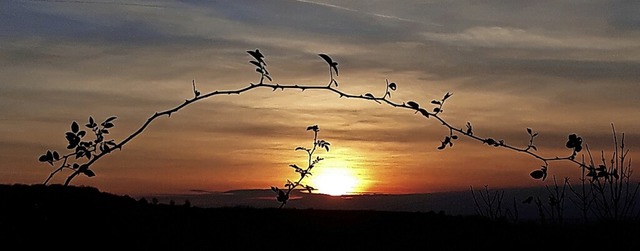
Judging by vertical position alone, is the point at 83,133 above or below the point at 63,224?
above

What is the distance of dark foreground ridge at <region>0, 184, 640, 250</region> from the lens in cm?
605

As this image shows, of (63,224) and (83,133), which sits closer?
(83,133)

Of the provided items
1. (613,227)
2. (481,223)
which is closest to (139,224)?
(481,223)

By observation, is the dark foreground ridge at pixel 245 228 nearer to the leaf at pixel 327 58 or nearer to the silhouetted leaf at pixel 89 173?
the silhouetted leaf at pixel 89 173

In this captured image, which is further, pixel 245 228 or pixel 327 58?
pixel 245 228

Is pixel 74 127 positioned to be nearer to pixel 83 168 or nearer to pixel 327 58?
pixel 83 168

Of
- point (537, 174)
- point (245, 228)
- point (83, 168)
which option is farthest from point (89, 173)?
point (537, 174)

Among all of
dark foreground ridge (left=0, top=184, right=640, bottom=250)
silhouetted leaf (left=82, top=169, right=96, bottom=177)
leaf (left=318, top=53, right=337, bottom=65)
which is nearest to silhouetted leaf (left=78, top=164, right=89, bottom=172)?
silhouetted leaf (left=82, top=169, right=96, bottom=177)

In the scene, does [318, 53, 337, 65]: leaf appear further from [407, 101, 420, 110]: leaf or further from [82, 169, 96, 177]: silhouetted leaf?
[82, 169, 96, 177]: silhouetted leaf

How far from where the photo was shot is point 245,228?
21.9 feet

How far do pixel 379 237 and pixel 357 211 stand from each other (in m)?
1.04

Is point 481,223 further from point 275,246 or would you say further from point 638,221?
point 275,246

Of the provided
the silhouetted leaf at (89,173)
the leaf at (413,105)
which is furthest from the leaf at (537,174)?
the silhouetted leaf at (89,173)

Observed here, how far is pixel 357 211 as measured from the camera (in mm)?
7703
